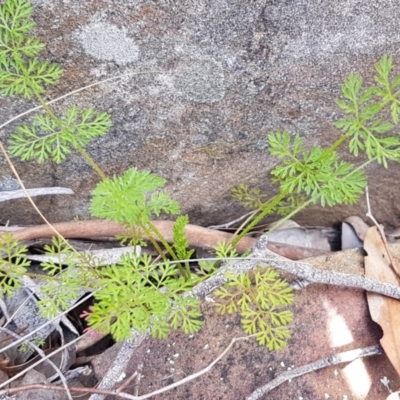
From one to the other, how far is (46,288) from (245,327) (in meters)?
0.65

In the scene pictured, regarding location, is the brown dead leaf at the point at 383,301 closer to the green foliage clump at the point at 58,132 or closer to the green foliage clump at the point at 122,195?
the green foliage clump at the point at 122,195

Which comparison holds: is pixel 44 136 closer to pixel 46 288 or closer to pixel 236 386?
pixel 46 288

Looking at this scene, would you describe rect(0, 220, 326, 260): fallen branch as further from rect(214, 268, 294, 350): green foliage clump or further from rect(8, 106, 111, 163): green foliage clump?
rect(8, 106, 111, 163): green foliage clump

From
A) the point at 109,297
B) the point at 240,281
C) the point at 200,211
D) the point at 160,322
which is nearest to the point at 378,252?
the point at 240,281

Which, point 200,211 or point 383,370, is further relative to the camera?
point 200,211

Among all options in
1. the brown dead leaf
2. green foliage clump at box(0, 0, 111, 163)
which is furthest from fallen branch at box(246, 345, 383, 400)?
green foliage clump at box(0, 0, 111, 163)

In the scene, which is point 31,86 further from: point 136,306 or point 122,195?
point 136,306

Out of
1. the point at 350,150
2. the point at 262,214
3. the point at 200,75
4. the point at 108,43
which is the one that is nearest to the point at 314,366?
the point at 262,214

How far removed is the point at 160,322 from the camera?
1.61m

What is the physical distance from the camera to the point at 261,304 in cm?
176

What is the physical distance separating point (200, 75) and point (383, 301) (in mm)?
946

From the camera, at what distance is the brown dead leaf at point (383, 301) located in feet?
5.48

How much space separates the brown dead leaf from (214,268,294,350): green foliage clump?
0.92 feet

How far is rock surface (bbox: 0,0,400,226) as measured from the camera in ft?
4.94
